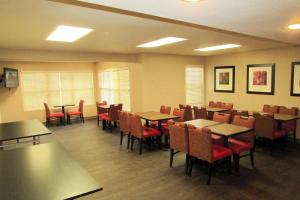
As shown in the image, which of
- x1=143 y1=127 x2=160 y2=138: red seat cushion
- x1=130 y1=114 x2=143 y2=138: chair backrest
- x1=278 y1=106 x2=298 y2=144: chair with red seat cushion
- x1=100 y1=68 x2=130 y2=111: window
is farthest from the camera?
x1=100 y1=68 x2=130 y2=111: window

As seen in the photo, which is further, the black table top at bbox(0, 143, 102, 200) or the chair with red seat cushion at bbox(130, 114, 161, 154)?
the chair with red seat cushion at bbox(130, 114, 161, 154)

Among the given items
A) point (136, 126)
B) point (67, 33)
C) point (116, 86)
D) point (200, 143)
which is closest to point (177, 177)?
point (200, 143)

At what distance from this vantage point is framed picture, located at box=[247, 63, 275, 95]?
18.2ft

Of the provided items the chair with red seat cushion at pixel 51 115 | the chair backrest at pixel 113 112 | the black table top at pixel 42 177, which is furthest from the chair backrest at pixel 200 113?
the chair with red seat cushion at pixel 51 115

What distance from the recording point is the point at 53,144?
2523 millimetres

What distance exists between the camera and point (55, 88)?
835cm

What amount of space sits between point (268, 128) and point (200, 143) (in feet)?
6.25

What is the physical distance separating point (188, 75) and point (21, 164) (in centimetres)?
598

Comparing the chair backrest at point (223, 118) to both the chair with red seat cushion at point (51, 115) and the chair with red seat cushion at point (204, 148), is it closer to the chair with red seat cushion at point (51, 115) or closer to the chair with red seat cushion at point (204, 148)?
the chair with red seat cushion at point (204, 148)

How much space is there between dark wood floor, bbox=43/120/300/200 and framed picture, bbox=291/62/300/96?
4.31 feet

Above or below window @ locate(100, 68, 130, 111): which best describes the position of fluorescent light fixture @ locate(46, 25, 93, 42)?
above

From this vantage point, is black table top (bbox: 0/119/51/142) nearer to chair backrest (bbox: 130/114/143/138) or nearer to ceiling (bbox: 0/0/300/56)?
ceiling (bbox: 0/0/300/56)

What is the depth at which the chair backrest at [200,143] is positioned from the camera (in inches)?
120

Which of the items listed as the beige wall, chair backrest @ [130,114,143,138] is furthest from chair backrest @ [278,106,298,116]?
chair backrest @ [130,114,143,138]
